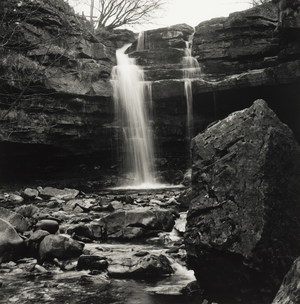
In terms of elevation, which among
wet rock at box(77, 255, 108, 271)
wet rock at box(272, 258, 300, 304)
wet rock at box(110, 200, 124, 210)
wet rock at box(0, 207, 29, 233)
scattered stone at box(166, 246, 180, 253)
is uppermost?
wet rock at box(272, 258, 300, 304)

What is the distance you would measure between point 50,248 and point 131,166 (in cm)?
1151

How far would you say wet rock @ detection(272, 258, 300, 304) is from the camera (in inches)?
78.7

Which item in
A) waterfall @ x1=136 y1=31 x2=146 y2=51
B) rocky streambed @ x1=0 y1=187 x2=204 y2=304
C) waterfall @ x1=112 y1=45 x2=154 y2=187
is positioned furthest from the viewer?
waterfall @ x1=136 y1=31 x2=146 y2=51

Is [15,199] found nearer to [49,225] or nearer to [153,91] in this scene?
[49,225]

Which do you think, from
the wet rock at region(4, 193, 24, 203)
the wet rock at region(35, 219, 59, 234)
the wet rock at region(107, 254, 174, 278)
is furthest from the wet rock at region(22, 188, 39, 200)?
the wet rock at region(107, 254, 174, 278)

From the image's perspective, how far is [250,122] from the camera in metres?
3.86

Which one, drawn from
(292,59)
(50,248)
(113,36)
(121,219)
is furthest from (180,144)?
(50,248)

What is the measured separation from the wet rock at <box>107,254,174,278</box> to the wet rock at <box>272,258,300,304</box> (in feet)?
7.26

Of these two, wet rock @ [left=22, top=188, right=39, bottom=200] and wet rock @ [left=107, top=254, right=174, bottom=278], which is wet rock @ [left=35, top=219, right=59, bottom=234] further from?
wet rock @ [left=22, top=188, right=39, bottom=200]

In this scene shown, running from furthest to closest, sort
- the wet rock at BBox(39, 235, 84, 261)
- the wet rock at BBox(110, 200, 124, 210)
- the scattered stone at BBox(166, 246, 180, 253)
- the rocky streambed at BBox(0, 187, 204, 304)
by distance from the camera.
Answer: the wet rock at BBox(110, 200, 124, 210) → the scattered stone at BBox(166, 246, 180, 253) → the wet rock at BBox(39, 235, 84, 261) → the rocky streambed at BBox(0, 187, 204, 304)

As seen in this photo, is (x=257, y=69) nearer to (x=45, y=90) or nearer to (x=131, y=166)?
(x=131, y=166)

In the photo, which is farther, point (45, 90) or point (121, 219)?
point (45, 90)

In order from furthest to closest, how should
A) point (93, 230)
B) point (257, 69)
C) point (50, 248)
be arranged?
1. point (257, 69)
2. point (93, 230)
3. point (50, 248)

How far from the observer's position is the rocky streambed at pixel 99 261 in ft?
12.5
